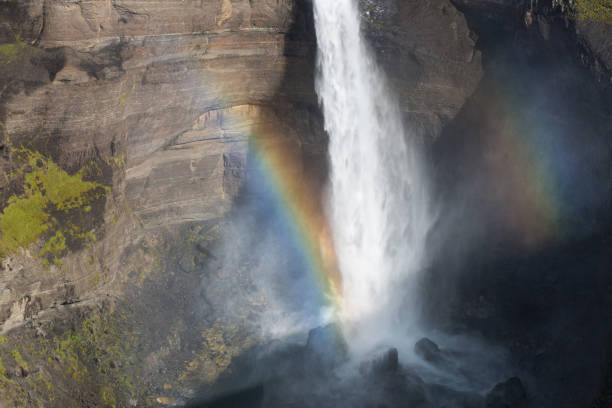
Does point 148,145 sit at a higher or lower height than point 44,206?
higher

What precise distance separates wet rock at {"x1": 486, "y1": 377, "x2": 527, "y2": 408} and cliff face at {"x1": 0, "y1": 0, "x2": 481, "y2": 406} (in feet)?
23.6

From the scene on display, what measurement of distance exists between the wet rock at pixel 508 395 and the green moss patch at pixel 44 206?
1127 centimetres

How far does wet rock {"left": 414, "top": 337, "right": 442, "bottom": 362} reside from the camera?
15312 millimetres

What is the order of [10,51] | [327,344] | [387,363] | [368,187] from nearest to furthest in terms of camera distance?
[10,51] → [387,363] → [327,344] → [368,187]

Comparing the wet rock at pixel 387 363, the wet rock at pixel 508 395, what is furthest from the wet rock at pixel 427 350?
the wet rock at pixel 508 395

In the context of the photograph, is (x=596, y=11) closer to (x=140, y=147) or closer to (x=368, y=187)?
(x=368, y=187)

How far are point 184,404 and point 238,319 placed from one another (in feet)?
10.3

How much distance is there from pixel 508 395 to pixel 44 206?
12252 mm

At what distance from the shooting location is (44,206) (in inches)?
481

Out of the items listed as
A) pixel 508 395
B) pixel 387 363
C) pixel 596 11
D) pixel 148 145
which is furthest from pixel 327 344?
pixel 596 11

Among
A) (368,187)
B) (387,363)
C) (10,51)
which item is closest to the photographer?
(10,51)

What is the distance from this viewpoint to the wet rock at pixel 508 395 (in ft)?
42.5

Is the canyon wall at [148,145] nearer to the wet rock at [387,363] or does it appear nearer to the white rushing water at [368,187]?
the white rushing water at [368,187]

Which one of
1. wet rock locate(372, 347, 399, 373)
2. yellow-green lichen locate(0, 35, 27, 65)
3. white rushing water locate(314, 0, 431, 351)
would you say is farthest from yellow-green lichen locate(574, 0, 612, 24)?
yellow-green lichen locate(0, 35, 27, 65)
